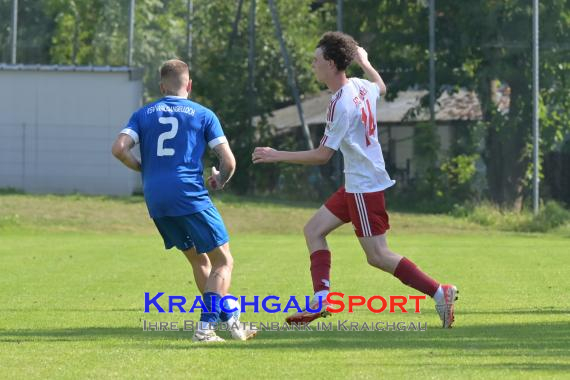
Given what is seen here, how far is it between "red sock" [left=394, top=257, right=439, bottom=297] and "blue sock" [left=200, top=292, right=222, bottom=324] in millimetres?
1456

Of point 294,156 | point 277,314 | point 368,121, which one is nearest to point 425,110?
point 277,314

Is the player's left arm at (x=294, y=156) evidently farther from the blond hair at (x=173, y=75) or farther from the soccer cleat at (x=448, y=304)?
the soccer cleat at (x=448, y=304)

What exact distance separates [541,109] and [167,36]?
29847 mm

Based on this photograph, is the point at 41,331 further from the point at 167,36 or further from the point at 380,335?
the point at 167,36

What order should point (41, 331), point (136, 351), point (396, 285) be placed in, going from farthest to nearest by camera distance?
1. point (396, 285)
2. point (41, 331)
3. point (136, 351)

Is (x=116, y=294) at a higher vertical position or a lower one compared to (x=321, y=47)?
lower

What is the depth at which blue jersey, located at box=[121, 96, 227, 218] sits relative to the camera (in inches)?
367

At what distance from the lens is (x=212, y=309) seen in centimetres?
940

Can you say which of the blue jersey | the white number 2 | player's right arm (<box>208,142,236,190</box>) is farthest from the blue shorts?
the white number 2

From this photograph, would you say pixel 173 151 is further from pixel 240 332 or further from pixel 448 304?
pixel 448 304

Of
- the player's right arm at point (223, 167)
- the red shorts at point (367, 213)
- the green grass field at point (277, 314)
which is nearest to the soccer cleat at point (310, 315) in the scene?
the green grass field at point (277, 314)

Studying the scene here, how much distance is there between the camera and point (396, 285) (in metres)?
15.1

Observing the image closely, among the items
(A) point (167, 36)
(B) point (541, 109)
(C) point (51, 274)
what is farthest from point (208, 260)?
(A) point (167, 36)

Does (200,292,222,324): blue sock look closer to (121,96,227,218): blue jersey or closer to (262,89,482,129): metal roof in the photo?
(121,96,227,218): blue jersey
